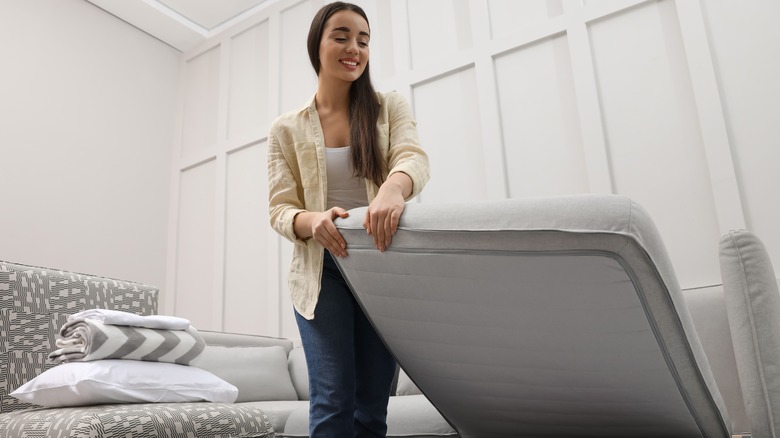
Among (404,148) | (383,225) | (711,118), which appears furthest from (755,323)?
(711,118)

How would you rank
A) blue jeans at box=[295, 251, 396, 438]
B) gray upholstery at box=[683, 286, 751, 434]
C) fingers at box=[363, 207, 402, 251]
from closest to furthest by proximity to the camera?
fingers at box=[363, 207, 402, 251] → blue jeans at box=[295, 251, 396, 438] → gray upholstery at box=[683, 286, 751, 434]

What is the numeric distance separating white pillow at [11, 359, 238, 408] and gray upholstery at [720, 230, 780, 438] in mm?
1273

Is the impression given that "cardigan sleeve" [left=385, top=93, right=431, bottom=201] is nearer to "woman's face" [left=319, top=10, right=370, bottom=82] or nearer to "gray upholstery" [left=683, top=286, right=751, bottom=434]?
"woman's face" [left=319, top=10, right=370, bottom=82]

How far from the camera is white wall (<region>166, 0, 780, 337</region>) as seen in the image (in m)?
2.43

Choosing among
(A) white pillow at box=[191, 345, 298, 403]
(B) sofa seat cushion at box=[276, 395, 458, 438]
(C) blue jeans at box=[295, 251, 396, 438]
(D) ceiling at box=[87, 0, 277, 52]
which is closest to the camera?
(C) blue jeans at box=[295, 251, 396, 438]

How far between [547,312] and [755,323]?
823mm

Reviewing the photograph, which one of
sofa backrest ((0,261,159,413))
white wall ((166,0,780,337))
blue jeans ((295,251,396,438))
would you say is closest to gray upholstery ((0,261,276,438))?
sofa backrest ((0,261,159,413))

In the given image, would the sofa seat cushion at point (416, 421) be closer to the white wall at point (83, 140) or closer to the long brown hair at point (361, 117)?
the long brown hair at point (361, 117)

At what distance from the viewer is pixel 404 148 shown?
129 centimetres

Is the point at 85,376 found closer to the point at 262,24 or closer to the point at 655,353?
the point at 655,353

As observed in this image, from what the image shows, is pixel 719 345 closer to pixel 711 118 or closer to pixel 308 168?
pixel 711 118

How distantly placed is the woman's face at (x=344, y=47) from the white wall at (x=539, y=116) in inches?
65.8

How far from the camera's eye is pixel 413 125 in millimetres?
1358

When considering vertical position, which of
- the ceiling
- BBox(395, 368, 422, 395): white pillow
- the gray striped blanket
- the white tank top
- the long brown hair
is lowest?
BBox(395, 368, 422, 395): white pillow
